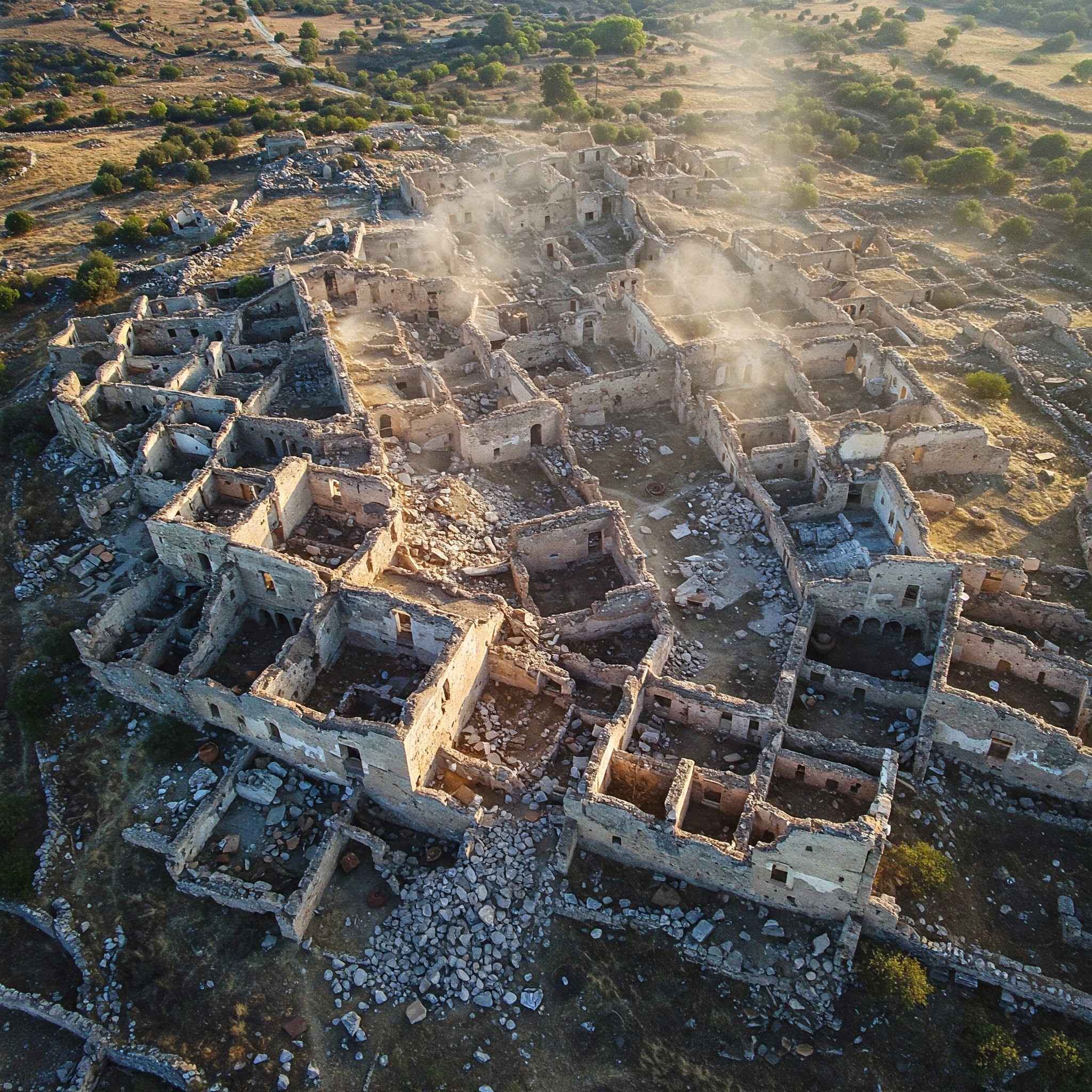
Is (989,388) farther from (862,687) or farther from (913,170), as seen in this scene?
(913,170)

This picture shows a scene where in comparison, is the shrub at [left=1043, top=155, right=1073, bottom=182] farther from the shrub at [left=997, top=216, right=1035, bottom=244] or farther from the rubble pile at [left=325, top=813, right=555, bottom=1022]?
the rubble pile at [left=325, top=813, right=555, bottom=1022]

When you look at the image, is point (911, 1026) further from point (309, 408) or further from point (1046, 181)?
point (1046, 181)

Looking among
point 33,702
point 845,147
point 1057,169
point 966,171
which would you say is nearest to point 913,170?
point 966,171

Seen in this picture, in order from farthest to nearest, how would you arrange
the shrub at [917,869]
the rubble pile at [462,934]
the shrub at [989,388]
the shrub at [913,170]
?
the shrub at [913,170]
the shrub at [989,388]
the shrub at [917,869]
the rubble pile at [462,934]

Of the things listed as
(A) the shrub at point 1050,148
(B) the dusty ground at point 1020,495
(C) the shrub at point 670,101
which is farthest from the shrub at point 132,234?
(A) the shrub at point 1050,148

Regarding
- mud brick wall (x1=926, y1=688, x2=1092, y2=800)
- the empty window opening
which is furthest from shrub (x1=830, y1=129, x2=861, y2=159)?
the empty window opening

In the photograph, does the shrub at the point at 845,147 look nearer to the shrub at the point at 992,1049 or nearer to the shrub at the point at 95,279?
the shrub at the point at 95,279
